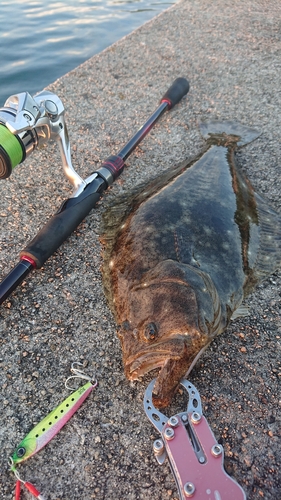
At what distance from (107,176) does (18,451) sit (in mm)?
2233

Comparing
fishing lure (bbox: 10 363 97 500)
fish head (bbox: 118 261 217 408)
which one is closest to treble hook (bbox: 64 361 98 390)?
fishing lure (bbox: 10 363 97 500)

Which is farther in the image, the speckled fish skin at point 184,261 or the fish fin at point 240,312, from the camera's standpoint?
the fish fin at point 240,312

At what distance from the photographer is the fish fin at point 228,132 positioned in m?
4.25

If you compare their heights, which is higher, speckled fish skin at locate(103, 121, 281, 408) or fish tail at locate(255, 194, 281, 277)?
speckled fish skin at locate(103, 121, 281, 408)

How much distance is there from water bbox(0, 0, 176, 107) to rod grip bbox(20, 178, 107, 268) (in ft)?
13.6

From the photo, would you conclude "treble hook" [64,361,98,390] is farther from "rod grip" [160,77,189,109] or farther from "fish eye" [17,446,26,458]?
"rod grip" [160,77,189,109]

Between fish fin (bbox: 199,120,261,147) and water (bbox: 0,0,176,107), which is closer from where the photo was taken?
fish fin (bbox: 199,120,261,147)

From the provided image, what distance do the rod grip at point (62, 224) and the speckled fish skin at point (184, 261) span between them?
28cm

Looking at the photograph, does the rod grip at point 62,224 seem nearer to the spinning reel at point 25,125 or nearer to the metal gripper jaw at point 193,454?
the spinning reel at point 25,125

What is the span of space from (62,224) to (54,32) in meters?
7.87

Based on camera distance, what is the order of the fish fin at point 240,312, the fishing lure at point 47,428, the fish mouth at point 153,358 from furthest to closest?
the fish fin at point 240,312, the fish mouth at point 153,358, the fishing lure at point 47,428

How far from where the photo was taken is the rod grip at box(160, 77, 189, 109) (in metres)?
4.62

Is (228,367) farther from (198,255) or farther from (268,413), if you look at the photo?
(198,255)

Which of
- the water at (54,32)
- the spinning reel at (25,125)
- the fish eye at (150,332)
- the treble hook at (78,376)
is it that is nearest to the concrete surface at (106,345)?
the treble hook at (78,376)
